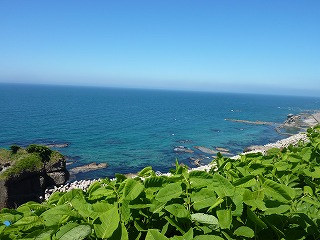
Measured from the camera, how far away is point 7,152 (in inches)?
963

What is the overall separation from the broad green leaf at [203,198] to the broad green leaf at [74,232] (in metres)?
0.65

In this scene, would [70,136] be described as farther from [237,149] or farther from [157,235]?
[157,235]

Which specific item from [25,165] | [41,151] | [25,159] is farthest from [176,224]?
[41,151]

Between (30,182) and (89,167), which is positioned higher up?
(30,182)

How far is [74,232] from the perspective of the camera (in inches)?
46.4

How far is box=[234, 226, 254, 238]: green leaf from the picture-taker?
143 cm

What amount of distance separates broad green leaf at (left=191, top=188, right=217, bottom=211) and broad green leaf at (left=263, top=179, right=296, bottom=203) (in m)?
0.31

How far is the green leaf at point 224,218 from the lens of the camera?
1.40 meters

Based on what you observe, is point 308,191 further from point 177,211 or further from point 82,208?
point 82,208

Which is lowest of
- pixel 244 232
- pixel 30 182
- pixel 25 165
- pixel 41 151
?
pixel 30 182

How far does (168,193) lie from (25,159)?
2520 centimetres

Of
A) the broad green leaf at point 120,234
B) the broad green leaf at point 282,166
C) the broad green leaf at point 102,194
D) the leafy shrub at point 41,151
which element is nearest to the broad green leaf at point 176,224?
the broad green leaf at point 120,234

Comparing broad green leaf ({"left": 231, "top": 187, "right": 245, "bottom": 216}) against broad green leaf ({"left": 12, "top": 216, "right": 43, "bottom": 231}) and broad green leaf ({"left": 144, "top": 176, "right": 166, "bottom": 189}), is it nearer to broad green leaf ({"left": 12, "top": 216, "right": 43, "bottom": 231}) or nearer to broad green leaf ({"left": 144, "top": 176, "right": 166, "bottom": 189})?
broad green leaf ({"left": 144, "top": 176, "right": 166, "bottom": 189})

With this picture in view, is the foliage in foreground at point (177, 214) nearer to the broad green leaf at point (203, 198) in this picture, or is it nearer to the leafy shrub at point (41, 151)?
the broad green leaf at point (203, 198)
